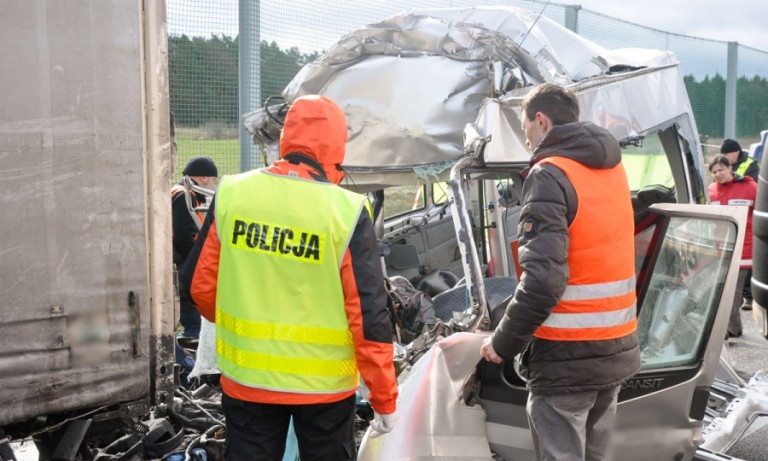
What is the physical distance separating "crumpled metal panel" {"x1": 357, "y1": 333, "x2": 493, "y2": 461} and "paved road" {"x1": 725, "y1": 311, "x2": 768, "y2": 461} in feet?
7.39

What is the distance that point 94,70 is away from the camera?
279 centimetres

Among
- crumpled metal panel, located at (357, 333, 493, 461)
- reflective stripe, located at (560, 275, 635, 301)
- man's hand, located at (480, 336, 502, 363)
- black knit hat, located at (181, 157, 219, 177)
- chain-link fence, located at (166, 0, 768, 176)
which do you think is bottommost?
crumpled metal panel, located at (357, 333, 493, 461)

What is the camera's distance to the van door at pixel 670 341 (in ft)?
11.3

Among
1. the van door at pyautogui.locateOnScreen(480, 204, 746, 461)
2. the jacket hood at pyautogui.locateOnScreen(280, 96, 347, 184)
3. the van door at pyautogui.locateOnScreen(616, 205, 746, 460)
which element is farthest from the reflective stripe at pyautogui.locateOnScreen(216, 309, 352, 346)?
the van door at pyautogui.locateOnScreen(616, 205, 746, 460)

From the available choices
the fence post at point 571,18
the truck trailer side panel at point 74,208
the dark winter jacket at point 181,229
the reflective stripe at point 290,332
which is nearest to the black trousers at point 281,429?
the reflective stripe at point 290,332

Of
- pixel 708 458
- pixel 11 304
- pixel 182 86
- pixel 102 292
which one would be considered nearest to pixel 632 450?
pixel 708 458

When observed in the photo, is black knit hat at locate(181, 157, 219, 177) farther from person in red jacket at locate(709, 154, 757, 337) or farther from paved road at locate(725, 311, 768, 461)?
person in red jacket at locate(709, 154, 757, 337)

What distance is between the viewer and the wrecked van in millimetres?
3434

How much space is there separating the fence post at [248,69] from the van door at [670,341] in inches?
165

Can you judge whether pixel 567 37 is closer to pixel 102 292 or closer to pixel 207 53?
pixel 207 53

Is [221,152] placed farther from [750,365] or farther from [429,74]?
[750,365]

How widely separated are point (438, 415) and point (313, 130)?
49.6 inches

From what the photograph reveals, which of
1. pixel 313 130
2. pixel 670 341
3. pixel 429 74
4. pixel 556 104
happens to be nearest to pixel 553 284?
pixel 556 104

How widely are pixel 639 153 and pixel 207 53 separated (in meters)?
3.76
